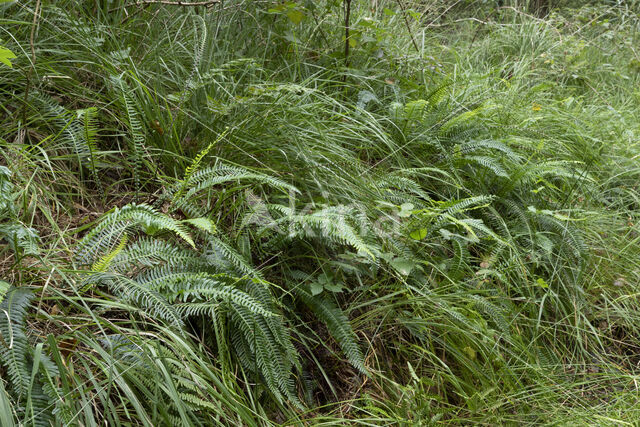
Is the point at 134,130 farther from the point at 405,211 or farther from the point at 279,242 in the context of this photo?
the point at 405,211

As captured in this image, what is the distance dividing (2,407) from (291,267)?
3.30ft

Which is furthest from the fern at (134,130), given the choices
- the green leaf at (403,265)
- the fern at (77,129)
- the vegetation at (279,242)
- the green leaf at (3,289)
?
the green leaf at (403,265)

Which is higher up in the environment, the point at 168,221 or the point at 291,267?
the point at 168,221

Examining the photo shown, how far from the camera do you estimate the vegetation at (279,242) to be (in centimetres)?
145

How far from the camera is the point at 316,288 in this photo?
1.77 meters

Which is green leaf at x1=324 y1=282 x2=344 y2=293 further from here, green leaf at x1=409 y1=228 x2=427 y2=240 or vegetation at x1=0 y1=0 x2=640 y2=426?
green leaf at x1=409 y1=228 x2=427 y2=240

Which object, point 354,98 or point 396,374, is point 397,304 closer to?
point 396,374

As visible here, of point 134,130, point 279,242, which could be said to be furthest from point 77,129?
point 279,242

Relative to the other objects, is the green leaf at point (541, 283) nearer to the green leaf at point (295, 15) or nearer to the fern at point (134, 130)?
the fern at point (134, 130)

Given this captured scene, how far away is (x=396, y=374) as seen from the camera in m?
1.87

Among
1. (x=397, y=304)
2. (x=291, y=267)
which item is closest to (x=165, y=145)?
(x=291, y=267)

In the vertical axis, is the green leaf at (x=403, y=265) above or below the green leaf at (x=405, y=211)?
below

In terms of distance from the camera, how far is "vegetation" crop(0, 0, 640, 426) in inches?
57.0

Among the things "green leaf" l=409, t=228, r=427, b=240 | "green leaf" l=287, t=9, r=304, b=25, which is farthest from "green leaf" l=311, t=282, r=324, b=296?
"green leaf" l=287, t=9, r=304, b=25
